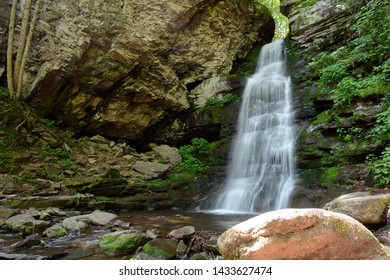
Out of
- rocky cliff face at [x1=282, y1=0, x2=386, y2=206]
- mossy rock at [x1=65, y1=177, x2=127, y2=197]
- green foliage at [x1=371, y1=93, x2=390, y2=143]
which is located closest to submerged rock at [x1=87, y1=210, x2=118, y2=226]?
mossy rock at [x1=65, y1=177, x2=127, y2=197]

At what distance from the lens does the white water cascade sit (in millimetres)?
8375

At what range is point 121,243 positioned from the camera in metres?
3.89

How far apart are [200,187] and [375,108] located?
628 centimetres

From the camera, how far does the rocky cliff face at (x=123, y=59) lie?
9.72 m

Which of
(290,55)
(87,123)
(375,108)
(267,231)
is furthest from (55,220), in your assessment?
(290,55)

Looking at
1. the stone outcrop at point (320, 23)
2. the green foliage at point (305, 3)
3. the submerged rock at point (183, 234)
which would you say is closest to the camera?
the submerged rock at point (183, 234)

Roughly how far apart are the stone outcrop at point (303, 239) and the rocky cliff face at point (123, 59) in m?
9.35

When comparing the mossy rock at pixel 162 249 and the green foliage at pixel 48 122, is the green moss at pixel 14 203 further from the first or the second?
the green foliage at pixel 48 122

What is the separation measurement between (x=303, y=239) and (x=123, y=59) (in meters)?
9.62

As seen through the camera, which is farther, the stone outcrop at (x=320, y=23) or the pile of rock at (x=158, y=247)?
the stone outcrop at (x=320, y=23)

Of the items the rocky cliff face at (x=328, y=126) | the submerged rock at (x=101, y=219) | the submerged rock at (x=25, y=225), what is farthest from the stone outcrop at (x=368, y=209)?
the submerged rock at (x=25, y=225)

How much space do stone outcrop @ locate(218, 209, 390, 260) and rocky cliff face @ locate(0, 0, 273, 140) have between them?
30.7ft

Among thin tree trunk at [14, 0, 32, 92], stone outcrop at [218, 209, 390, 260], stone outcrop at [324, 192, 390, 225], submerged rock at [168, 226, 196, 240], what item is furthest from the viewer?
thin tree trunk at [14, 0, 32, 92]

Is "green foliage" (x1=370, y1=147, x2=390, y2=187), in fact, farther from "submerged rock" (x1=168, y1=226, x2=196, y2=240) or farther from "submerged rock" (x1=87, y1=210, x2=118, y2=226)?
"submerged rock" (x1=87, y1=210, x2=118, y2=226)
